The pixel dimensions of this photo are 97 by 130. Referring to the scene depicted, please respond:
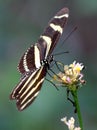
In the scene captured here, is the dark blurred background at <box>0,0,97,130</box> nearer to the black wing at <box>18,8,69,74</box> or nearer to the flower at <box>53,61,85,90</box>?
the black wing at <box>18,8,69,74</box>

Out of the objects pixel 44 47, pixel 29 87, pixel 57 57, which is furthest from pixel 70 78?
pixel 57 57

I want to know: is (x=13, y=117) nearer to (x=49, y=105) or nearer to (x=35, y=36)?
(x=49, y=105)

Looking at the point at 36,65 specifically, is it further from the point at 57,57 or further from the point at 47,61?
the point at 57,57

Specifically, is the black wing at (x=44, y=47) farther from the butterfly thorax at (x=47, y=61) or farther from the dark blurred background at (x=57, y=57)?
the dark blurred background at (x=57, y=57)


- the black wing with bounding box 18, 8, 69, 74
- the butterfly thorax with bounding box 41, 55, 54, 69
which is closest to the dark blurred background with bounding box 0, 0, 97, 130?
the black wing with bounding box 18, 8, 69, 74

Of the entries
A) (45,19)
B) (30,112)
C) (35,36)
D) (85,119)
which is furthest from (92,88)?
(45,19)

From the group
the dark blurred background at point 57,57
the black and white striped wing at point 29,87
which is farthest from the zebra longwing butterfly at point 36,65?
the dark blurred background at point 57,57

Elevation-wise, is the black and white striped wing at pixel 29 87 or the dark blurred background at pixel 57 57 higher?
the dark blurred background at pixel 57 57
